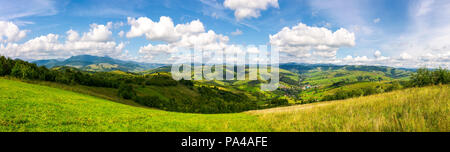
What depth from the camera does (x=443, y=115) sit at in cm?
658
